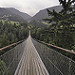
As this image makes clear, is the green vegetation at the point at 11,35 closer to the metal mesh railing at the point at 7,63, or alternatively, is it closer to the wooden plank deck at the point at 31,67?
the wooden plank deck at the point at 31,67

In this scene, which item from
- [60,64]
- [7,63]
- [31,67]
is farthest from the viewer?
[31,67]

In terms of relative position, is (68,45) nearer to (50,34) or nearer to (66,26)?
(66,26)

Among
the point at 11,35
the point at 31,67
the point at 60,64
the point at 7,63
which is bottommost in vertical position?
the point at 11,35

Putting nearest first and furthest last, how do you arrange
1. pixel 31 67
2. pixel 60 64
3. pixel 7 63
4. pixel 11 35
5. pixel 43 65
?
1. pixel 60 64
2. pixel 7 63
3. pixel 31 67
4. pixel 43 65
5. pixel 11 35

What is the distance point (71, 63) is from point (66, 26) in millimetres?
7835

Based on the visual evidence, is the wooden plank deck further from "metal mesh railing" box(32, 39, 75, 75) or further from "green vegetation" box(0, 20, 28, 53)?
"green vegetation" box(0, 20, 28, 53)

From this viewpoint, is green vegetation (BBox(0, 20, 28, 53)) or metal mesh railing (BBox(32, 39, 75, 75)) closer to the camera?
metal mesh railing (BBox(32, 39, 75, 75))

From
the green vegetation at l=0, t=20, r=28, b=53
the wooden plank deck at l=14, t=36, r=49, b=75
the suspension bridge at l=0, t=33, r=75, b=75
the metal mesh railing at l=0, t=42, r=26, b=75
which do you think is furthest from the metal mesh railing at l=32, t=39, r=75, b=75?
the green vegetation at l=0, t=20, r=28, b=53

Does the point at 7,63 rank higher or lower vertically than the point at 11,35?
higher

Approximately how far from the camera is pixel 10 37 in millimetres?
51875

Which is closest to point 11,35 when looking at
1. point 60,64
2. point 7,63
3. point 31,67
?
point 31,67

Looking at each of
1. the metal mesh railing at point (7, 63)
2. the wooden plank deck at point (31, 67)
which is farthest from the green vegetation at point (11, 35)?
the metal mesh railing at point (7, 63)

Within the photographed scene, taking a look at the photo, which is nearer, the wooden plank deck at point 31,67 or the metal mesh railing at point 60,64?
the metal mesh railing at point 60,64

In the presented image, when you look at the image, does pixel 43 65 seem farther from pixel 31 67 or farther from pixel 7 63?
pixel 7 63
